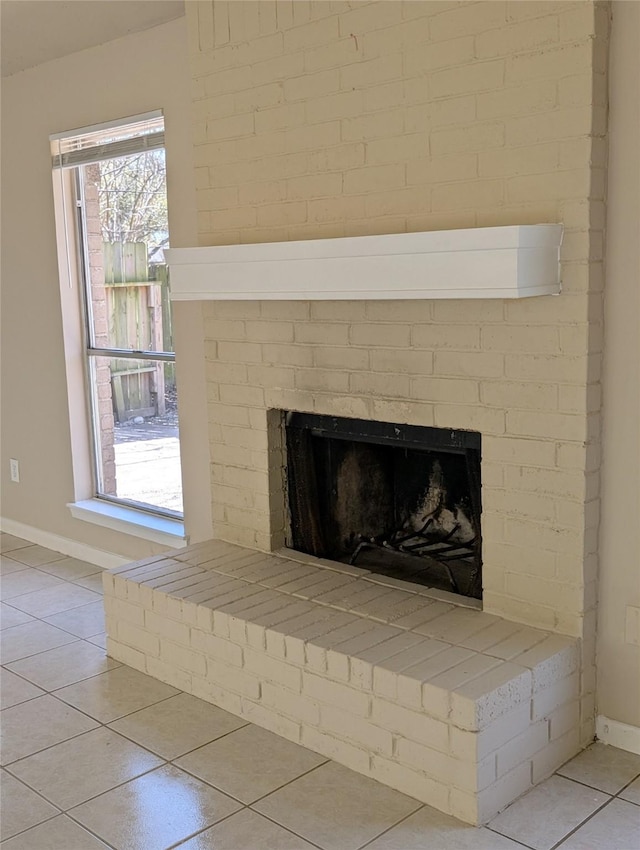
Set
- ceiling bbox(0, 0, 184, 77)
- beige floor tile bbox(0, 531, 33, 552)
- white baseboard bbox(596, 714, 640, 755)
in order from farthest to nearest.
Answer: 1. beige floor tile bbox(0, 531, 33, 552)
2. ceiling bbox(0, 0, 184, 77)
3. white baseboard bbox(596, 714, 640, 755)

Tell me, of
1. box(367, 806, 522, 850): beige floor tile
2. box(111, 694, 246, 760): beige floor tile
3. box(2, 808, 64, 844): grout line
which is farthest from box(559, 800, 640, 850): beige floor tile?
box(2, 808, 64, 844): grout line

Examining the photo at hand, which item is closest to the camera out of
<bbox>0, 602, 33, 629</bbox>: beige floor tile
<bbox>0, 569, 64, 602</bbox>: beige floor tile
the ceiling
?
the ceiling

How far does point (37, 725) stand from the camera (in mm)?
2740

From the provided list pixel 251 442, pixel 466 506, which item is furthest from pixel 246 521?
pixel 466 506

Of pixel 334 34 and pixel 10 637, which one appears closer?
pixel 334 34

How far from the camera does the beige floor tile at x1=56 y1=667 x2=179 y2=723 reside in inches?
111

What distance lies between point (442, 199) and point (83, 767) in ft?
6.13

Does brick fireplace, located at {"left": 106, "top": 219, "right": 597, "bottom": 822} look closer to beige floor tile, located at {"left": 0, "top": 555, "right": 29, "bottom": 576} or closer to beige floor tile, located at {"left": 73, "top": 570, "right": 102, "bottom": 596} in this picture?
beige floor tile, located at {"left": 73, "top": 570, "right": 102, "bottom": 596}

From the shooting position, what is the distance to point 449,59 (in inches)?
95.3

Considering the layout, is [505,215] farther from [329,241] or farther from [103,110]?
[103,110]

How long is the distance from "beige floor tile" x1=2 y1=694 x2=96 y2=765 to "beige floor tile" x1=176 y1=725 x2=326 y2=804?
42cm

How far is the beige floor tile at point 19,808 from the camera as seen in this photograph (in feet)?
7.32

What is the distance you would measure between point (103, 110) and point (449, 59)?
73.5 inches

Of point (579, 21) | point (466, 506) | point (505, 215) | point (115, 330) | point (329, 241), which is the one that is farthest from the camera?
point (115, 330)
